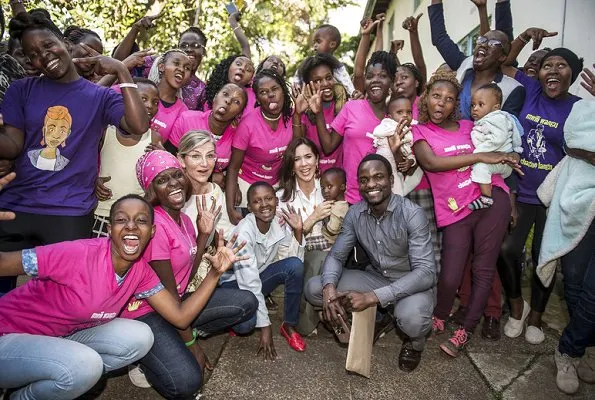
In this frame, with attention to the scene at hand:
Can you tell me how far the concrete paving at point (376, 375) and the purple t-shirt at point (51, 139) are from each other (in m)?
1.19

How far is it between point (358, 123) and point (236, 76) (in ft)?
4.26

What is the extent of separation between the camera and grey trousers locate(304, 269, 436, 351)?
A: 307 cm

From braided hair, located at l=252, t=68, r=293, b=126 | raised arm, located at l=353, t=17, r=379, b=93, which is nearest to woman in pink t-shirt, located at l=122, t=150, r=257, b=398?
braided hair, located at l=252, t=68, r=293, b=126

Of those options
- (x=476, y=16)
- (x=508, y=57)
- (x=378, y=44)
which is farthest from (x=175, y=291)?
(x=476, y=16)

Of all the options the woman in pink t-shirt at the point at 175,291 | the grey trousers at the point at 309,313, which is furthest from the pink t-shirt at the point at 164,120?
the grey trousers at the point at 309,313

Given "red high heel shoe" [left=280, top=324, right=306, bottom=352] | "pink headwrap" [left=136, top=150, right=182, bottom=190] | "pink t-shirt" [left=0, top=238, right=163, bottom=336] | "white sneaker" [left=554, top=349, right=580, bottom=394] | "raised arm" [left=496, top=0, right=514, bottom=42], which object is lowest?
"white sneaker" [left=554, top=349, right=580, bottom=394]

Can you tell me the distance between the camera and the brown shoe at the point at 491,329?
3.57 meters

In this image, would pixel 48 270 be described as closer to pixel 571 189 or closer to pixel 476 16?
pixel 571 189

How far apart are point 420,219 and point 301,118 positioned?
4.32ft

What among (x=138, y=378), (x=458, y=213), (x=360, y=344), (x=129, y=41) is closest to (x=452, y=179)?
(x=458, y=213)

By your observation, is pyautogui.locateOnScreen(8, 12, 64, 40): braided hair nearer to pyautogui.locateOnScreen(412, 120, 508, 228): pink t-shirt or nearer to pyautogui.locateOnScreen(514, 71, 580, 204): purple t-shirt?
pyautogui.locateOnScreen(412, 120, 508, 228): pink t-shirt

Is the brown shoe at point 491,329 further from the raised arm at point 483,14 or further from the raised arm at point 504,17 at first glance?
the raised arm at point 483,14

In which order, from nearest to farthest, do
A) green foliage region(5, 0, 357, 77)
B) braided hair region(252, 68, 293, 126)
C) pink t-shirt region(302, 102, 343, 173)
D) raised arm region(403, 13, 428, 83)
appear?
braided hair region(252, 68, 293, 126) < pink t-shirt region(302, 102, 343, 173) < raised arm region(403, 13, 428, 83) < green foliage region(5, 0, 357, 77)

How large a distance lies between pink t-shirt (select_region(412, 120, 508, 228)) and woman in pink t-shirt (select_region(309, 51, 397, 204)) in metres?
0.41
